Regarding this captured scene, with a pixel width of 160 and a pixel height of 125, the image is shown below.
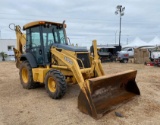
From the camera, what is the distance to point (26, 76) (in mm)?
8273

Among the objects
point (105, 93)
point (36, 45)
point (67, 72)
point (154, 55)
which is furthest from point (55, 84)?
point (154, 55)

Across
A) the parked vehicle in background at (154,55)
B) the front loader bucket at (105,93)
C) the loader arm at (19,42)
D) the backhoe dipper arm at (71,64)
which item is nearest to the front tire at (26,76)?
the loader arm at (19,42)

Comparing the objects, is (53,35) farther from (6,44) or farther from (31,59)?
(6,44)

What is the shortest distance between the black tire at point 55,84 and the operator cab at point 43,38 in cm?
98

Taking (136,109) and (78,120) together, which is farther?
(136,109)

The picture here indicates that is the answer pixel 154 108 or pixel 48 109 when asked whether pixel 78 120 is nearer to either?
pixel 48 109

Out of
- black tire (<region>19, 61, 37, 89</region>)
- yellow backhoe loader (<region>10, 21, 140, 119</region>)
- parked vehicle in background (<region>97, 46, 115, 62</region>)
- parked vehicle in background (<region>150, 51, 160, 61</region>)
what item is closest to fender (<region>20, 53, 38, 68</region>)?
yellow backhoe loader (<region>10, 21, 140, 119</region>)

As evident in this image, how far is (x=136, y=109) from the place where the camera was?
18.3ft

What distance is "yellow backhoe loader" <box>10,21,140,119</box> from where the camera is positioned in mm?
5312

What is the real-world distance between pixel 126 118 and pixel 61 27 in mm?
4250

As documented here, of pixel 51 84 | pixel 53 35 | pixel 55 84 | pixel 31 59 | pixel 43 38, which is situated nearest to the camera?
pixel 55 84

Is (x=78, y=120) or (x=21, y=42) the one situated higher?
(x=21, y=42)

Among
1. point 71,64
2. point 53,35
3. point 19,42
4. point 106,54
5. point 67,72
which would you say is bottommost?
point 106,54

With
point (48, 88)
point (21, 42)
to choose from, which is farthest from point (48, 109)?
point (21, 42)
